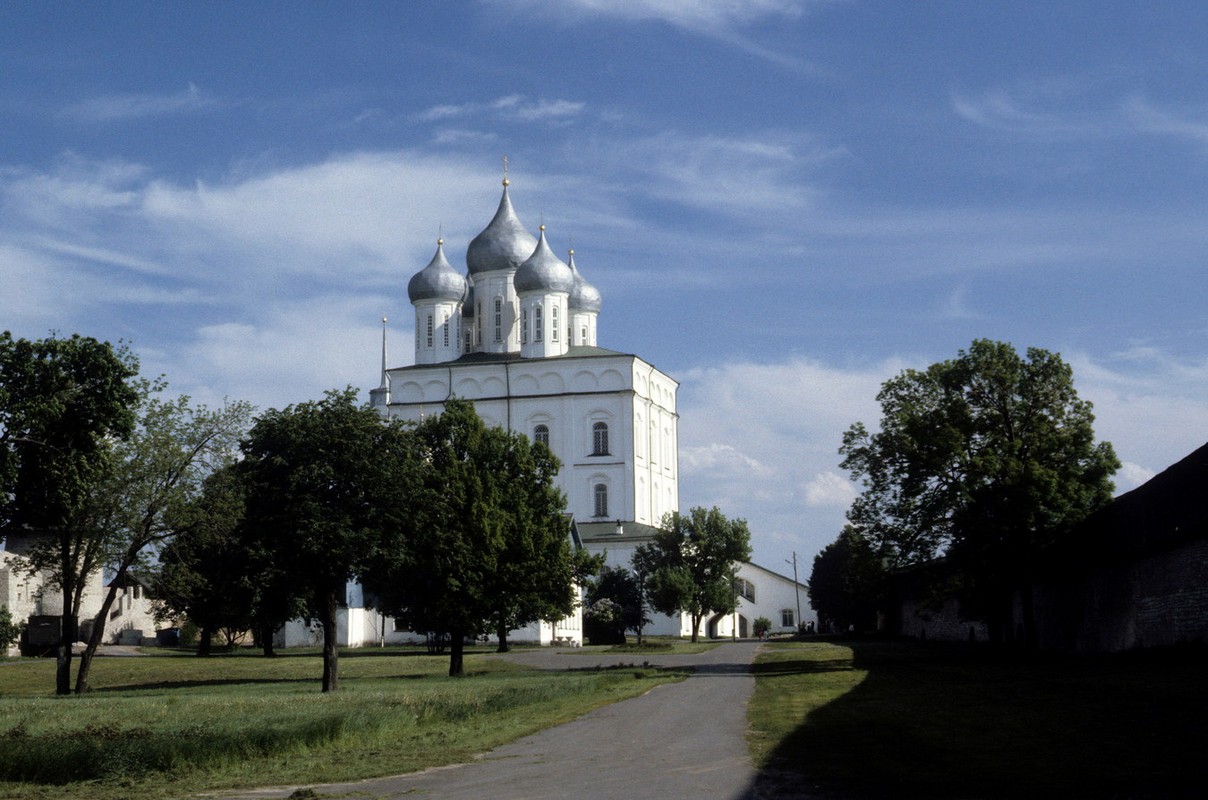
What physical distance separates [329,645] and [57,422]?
8.37 metres

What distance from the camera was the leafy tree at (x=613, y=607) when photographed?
263ft

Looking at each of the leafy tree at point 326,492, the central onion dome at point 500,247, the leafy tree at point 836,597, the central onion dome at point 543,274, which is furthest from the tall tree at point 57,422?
the central onion dome at point 500,247

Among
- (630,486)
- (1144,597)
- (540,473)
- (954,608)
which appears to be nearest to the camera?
(1144,597)

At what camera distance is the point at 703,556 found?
8362 centimetres

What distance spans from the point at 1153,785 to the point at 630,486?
86.2 m

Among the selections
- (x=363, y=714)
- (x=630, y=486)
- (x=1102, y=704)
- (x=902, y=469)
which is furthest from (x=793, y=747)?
(x=630, y=486)

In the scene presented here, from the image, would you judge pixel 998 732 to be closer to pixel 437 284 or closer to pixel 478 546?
pixel 478 546

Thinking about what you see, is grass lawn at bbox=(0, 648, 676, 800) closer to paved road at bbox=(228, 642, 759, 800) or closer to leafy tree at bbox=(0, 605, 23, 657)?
paved road at bbox=(228, 642, 759, 800)

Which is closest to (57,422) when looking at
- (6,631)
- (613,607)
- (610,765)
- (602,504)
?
(610,765)

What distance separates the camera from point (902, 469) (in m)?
41.7

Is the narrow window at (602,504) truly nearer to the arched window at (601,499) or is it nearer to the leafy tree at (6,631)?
the arched window at (601,499)

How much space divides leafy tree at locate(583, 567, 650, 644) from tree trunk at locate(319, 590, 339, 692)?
44.6 meters

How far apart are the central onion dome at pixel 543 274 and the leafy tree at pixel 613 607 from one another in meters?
23.2

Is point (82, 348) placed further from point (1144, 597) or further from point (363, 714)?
point (1144, 597)
